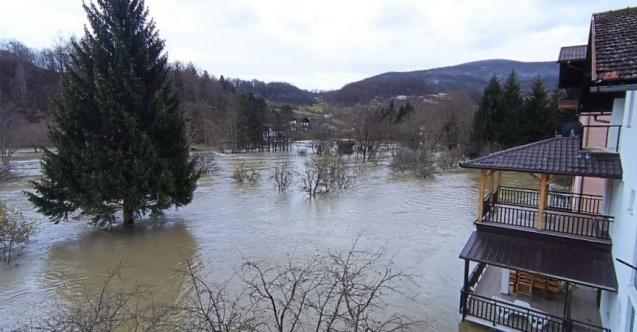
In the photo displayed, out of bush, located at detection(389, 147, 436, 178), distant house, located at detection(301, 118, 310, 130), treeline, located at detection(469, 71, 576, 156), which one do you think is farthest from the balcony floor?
distant house, located at detection(301, 118, 310, 130)

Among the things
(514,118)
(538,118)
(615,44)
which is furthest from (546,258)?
(538,118)

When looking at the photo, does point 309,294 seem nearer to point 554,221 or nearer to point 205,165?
point 554,221

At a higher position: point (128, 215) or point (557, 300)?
point (128, 215)

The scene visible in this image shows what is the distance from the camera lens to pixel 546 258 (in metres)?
7.90

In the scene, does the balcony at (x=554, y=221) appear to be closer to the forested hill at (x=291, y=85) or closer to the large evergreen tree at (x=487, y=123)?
the large evergreen tree at (x=487, y=123)

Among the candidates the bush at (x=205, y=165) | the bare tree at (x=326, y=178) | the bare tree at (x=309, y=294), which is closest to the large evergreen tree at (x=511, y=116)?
the bare tree at (x=326, y=178)

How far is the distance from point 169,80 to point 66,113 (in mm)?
4222

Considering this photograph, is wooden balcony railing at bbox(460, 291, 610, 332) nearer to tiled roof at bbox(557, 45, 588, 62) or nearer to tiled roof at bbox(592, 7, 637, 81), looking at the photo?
tiled roof at bbox(592, 7, 637, 81)

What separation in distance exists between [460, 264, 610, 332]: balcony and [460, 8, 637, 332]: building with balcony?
22 mm

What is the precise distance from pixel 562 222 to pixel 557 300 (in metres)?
1.99

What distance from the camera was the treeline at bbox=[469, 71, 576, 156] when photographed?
132 ft

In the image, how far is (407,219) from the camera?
1781 centimetres

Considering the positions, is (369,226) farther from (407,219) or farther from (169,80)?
(169,80)

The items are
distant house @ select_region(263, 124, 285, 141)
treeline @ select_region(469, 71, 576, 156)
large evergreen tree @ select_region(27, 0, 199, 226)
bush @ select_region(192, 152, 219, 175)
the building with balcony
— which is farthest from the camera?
distant house @ select_region(263, 124, 285, 141)
